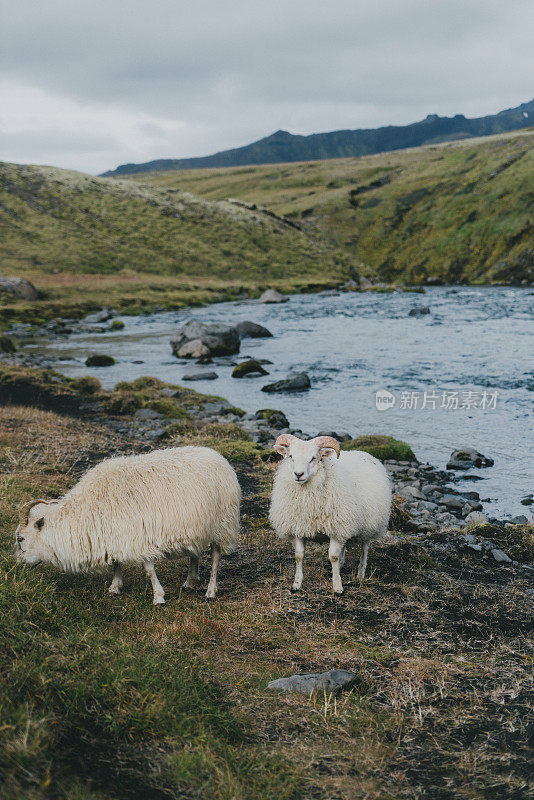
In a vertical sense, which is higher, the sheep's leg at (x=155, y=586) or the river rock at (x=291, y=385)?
the sheep's leg at (x=155, y=586)

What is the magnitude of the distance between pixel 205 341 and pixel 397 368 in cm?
1131

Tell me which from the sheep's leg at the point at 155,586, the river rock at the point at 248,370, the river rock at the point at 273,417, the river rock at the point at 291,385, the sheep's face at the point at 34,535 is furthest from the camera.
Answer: the river rock at the point at 248,370

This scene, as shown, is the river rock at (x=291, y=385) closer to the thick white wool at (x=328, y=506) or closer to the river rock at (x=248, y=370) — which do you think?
the river rock at (x=248, y=370)

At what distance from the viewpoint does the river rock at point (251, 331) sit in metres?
39.8

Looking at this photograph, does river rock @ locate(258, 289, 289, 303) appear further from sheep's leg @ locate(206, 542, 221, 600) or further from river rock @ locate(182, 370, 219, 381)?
sheep's leg @ locate(206, 542, 221, 600)

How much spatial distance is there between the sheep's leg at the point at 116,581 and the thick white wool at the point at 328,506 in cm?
214

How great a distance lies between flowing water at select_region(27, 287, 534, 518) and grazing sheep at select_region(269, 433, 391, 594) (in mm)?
5433

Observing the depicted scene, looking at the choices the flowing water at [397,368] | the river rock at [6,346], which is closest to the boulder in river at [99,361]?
the flowing water at [397,368]

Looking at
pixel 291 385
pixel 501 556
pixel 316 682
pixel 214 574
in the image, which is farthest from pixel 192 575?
pixel 291 385

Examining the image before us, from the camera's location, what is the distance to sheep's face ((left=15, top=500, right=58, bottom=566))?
24.2 ft

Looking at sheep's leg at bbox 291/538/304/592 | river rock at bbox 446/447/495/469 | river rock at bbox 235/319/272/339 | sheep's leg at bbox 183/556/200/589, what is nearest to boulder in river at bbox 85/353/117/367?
river rock at bbox 235/319/272/339

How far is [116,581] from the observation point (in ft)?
24.7

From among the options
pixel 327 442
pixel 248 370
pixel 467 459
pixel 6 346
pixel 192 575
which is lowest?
pixel 467 459

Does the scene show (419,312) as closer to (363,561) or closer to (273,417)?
(273,417)
